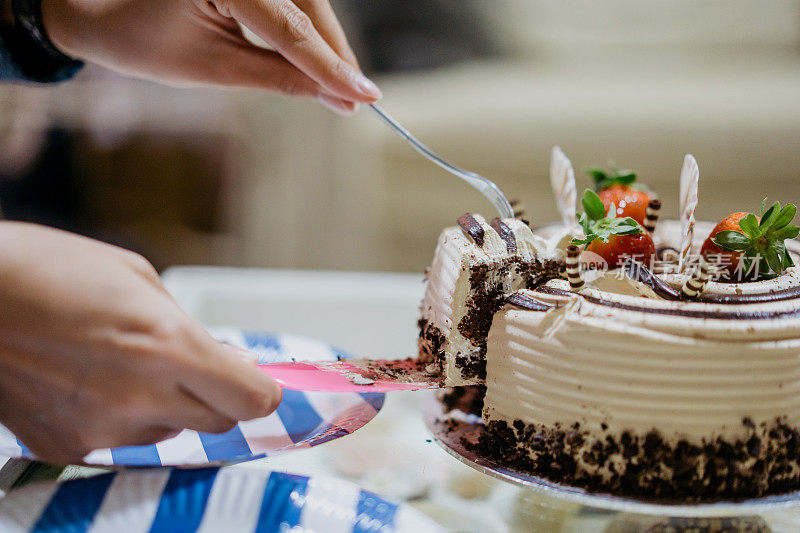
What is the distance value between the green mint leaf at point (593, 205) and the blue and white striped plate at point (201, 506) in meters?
0.48

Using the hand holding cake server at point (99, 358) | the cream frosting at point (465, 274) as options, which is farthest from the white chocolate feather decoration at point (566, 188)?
the hand holding cake server at point (99, 358)

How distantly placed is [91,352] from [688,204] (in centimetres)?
73

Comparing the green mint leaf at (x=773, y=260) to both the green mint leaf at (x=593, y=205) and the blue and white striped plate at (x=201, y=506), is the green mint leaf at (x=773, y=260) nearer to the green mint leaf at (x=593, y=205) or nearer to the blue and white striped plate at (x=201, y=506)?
the green mint leaf at (x=593, y=205)

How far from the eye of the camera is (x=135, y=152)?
342 cm

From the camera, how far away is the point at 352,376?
97cm

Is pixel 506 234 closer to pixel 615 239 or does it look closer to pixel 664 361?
pixel 615 239

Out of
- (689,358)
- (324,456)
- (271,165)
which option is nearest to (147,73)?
(324,456)

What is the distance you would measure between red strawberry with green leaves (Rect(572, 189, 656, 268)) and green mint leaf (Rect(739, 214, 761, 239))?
0.12 metres

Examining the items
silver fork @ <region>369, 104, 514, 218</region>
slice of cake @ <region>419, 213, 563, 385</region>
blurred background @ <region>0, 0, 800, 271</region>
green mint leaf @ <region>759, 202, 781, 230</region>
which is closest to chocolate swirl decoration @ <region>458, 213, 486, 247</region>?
slice of cake @ <region>419, 213, 563, 385</region>

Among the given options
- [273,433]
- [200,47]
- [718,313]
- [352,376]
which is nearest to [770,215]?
[718,313]

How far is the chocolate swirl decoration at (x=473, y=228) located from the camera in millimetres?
953

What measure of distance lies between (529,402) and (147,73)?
2.83ft

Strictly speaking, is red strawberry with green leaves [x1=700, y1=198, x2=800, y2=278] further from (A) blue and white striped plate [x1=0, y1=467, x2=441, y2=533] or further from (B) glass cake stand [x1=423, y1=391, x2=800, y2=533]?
(A) blue and white striped plate [x1=0, y1=467, x2=441, y2=533]

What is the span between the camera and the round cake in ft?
2.61
